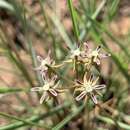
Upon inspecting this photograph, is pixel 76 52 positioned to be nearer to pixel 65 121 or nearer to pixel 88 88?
pixel 88 88

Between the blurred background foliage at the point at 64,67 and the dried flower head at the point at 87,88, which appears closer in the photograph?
the dried flower head at the point at 87,88

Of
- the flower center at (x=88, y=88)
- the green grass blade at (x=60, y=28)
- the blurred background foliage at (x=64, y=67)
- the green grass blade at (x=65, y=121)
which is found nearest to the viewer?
the flower center at (x=88, y=88)

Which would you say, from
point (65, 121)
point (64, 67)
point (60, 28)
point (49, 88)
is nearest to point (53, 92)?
point (49, 88)

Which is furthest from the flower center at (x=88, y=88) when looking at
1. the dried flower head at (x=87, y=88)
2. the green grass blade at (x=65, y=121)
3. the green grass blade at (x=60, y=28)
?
the green grass blade at (x=60, y=28)

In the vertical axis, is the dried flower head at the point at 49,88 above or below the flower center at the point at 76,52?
below

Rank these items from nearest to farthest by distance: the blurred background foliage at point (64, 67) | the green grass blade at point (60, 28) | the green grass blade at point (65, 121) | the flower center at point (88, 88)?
1. the flower center at point (88, 88)
2. the green grass blade at point (65, 121)
3. the blurred background foliage at point (64, 67)
4. the green grass blade at point (60, 28)

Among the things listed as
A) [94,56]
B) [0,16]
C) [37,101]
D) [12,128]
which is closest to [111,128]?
[37,101]

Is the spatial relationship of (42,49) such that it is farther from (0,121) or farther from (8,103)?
(0,121)

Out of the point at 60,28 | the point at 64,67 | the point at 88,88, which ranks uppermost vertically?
the point at 60,28

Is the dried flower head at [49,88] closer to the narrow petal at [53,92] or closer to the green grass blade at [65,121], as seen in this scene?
the narrow petal at [53,92]
